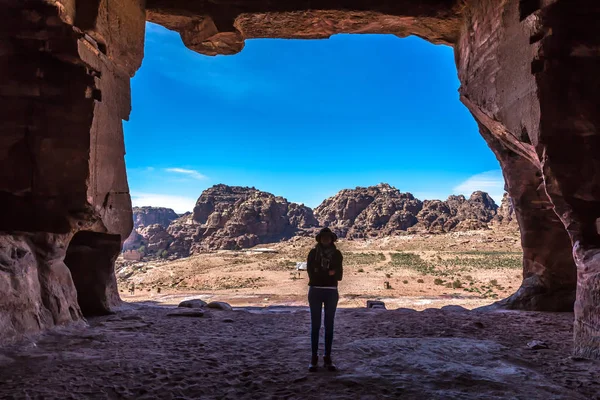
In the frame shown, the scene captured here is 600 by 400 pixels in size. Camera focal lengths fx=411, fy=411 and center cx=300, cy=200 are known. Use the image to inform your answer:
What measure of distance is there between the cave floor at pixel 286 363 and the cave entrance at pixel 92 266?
3.35ft

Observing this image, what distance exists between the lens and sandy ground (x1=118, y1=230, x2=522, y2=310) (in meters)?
19.1

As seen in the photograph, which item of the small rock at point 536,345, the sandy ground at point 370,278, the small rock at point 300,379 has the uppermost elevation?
the small rock at point 536,345

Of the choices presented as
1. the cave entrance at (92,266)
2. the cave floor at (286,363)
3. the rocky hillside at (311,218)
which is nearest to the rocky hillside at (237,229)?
the rocky hillside at (311,218)

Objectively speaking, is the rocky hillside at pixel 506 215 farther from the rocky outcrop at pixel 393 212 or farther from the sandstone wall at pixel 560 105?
the sandstone wall at pixel 560 105

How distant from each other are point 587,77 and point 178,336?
7.05 meters

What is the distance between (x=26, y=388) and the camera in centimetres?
361

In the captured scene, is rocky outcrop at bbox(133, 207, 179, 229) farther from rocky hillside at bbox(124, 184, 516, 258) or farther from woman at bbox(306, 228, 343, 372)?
woman at bbox(306, 228, 343, 372)

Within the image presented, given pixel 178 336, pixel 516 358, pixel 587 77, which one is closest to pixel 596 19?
pixel 587 77

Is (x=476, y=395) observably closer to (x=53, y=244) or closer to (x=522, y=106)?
(x=522, y=106)

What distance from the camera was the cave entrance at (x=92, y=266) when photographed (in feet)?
26.4

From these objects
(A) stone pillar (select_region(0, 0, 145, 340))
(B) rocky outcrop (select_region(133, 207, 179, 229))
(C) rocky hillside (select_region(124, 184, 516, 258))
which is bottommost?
(A) stone pillar (select_region(0, 0, 145, 340))

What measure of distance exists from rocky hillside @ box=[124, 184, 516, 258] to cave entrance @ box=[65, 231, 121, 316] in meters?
61.6

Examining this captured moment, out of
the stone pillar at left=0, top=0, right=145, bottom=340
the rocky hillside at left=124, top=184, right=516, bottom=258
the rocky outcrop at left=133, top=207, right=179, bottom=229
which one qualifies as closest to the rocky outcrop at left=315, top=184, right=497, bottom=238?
the rocky hillside at left=124, top=184, right=516, bottom=258

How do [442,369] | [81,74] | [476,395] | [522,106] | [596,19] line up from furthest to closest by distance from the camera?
[81,74] → [522,106] → [596,19] → [442,369] → [476,395]
